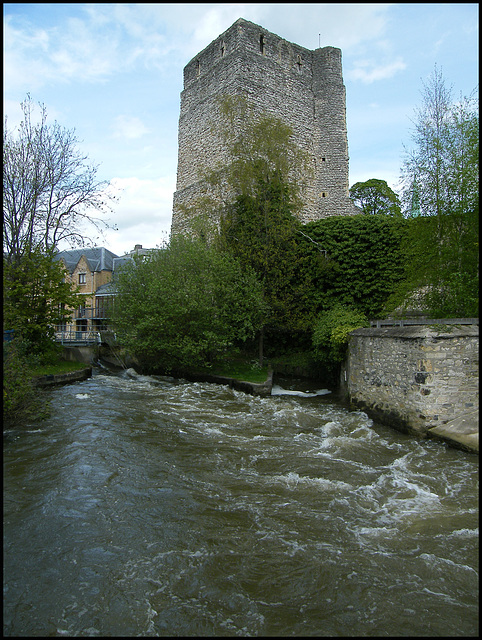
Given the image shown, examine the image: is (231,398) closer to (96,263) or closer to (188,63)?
(188,63)

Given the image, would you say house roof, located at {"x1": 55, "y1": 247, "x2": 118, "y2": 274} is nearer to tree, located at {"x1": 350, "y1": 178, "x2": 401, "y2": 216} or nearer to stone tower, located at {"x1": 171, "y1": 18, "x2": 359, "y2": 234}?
stone tower, located at {"x1": 171, "y1": 18, "x2": 359, "y2": 234}

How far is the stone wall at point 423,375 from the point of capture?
8.37 meters

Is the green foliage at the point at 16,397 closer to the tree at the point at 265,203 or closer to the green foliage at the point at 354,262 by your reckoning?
the tree at the point at 265,203

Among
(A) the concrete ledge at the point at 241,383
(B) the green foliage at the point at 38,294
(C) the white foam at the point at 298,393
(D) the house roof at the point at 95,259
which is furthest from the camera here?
(D) the house roof at the point at 95,259

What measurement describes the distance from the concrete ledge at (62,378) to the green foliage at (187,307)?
72.3 inches

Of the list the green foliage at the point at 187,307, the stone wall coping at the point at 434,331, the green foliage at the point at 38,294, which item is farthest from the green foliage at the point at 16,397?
the stone wall coping at the point at 434,331

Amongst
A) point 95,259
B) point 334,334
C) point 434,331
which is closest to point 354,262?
point 334,334

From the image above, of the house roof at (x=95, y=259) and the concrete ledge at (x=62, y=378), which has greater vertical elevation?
the house roof at (x=95, y=259)

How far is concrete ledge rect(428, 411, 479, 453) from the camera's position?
7504 millimetres

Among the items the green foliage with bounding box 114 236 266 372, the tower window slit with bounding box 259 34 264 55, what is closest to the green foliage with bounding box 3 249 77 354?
the green foliage with bounding box 114 236 266 372

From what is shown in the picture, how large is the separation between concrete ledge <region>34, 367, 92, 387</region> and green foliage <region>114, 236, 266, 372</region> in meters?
1.84

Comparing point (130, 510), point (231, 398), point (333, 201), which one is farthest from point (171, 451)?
point (333, 201)

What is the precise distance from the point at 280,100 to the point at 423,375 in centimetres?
1762

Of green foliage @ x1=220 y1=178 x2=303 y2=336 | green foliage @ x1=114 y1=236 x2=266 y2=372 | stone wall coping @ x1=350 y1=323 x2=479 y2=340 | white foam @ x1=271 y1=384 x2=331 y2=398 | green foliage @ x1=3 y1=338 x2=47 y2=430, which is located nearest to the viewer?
green foliage @ x1=3 y1=338 x2=47 y2=430
